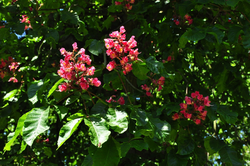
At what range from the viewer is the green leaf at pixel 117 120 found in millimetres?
1026

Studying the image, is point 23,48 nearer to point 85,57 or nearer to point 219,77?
point 85,57

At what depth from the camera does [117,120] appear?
107 cm

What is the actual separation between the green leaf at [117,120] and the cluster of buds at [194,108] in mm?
886

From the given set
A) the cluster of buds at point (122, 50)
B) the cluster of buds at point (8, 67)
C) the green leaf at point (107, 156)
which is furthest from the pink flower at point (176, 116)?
the cluster of buds at point (8, 67)

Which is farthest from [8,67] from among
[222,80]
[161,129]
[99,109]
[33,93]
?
[222,80]

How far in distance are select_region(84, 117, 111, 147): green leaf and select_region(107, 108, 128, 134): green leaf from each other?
42mm

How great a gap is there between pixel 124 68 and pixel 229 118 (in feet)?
2.74

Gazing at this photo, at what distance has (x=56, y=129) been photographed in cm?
376

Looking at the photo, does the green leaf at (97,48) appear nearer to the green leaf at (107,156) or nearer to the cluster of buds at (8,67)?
the green leaf at (107,156)

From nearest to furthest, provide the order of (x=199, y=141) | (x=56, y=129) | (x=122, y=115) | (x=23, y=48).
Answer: (x=122, y=115), (x=23, y=48), (x=199, y=141), (x=56, y=129)

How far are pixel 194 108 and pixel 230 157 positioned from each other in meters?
0.44

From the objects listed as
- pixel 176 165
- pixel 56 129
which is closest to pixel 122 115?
pixel 176 165

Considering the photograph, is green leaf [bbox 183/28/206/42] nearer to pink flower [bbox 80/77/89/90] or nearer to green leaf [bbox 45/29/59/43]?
pink flower [bbox 80/77/89/90]

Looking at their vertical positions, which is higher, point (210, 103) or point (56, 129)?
point (210, 103)
